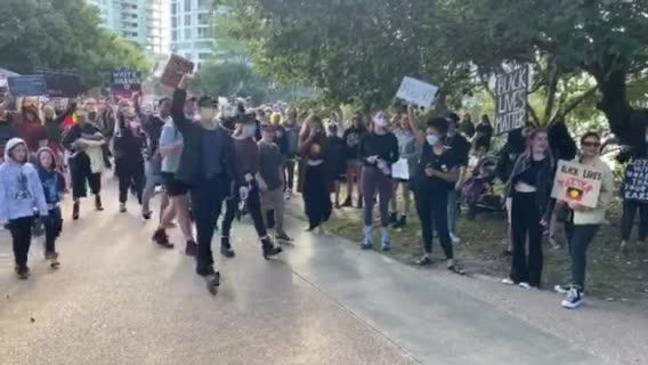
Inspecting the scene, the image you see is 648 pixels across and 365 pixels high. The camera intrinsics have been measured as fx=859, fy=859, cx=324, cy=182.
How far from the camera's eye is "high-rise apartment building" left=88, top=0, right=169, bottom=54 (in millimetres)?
156000

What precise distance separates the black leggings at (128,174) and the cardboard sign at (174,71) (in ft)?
18.2

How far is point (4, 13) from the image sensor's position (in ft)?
133

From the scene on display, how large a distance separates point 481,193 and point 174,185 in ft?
16.6

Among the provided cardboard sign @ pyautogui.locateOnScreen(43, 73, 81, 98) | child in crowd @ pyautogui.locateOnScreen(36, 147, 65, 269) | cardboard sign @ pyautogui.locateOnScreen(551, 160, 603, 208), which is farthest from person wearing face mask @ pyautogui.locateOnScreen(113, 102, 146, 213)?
cardboard sign @ pyautogui.locateOnScreen(43, 73, 81, 98)

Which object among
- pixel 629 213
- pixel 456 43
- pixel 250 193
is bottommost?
pixel 629 213

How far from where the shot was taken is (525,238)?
888cm

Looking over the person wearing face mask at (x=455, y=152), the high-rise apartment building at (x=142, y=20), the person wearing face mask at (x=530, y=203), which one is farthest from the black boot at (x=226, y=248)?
the high-rise apartment building at (x=142, y=20)

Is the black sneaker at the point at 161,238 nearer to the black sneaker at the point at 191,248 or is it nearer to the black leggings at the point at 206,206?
the black sneaker at the point at 191,248

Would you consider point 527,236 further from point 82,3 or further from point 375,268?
point 82,3

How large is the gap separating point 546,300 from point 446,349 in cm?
195

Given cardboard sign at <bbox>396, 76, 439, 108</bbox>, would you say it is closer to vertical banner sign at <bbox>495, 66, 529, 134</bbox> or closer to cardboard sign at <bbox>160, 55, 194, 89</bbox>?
vertical banner sign at <bbox>495, 66, 529, 134</bbox>

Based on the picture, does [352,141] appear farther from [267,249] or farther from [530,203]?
[530,203]

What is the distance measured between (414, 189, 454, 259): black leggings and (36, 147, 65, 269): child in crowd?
13.7ft

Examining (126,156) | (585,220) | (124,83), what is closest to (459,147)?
(585,220)
